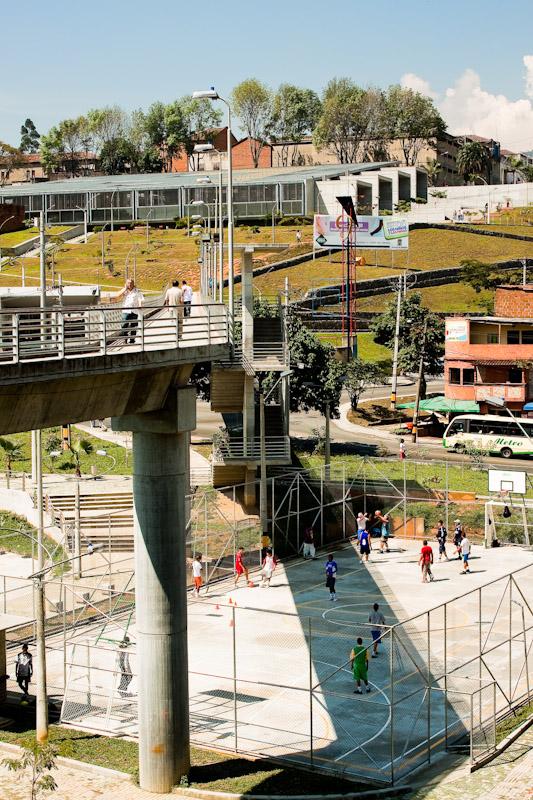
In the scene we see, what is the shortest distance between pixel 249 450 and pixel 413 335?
107 ft

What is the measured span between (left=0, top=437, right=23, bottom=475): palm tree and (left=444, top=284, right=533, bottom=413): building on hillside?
2719 centimetres

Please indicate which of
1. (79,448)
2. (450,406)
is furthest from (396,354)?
(79,448)

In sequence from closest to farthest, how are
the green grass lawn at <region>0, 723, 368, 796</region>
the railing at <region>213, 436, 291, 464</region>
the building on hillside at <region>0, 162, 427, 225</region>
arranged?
the green grass lawn at <region>0, 723, 368, 796</region> < the railing at <region>213, 436, 291, 464</region> < the building on hillside at <region>0, 162, 427, 225</region>

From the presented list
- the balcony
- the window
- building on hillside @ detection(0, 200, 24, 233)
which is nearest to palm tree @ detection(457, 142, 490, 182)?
building on hillside @ detection(0, 200, 24, 233)

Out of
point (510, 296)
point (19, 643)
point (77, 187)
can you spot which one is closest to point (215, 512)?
point (19, 643)

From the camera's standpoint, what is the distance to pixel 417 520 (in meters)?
49.4

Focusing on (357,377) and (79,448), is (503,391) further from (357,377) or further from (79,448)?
(79,448)

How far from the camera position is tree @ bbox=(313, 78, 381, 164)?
15950 cm

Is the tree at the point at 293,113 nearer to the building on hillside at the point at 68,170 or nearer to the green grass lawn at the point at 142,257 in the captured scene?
the building on hillside at the point at 68,170

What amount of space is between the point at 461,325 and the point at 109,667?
45051mm

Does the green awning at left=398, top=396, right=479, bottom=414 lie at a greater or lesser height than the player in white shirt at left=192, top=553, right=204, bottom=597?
greater

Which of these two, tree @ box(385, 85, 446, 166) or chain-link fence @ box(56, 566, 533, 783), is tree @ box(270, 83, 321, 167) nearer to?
tree @ box(385, 85, 446, 166)

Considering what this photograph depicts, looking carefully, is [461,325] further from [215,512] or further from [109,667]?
[109,667]

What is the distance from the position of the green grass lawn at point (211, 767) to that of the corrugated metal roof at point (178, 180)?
333 ft
